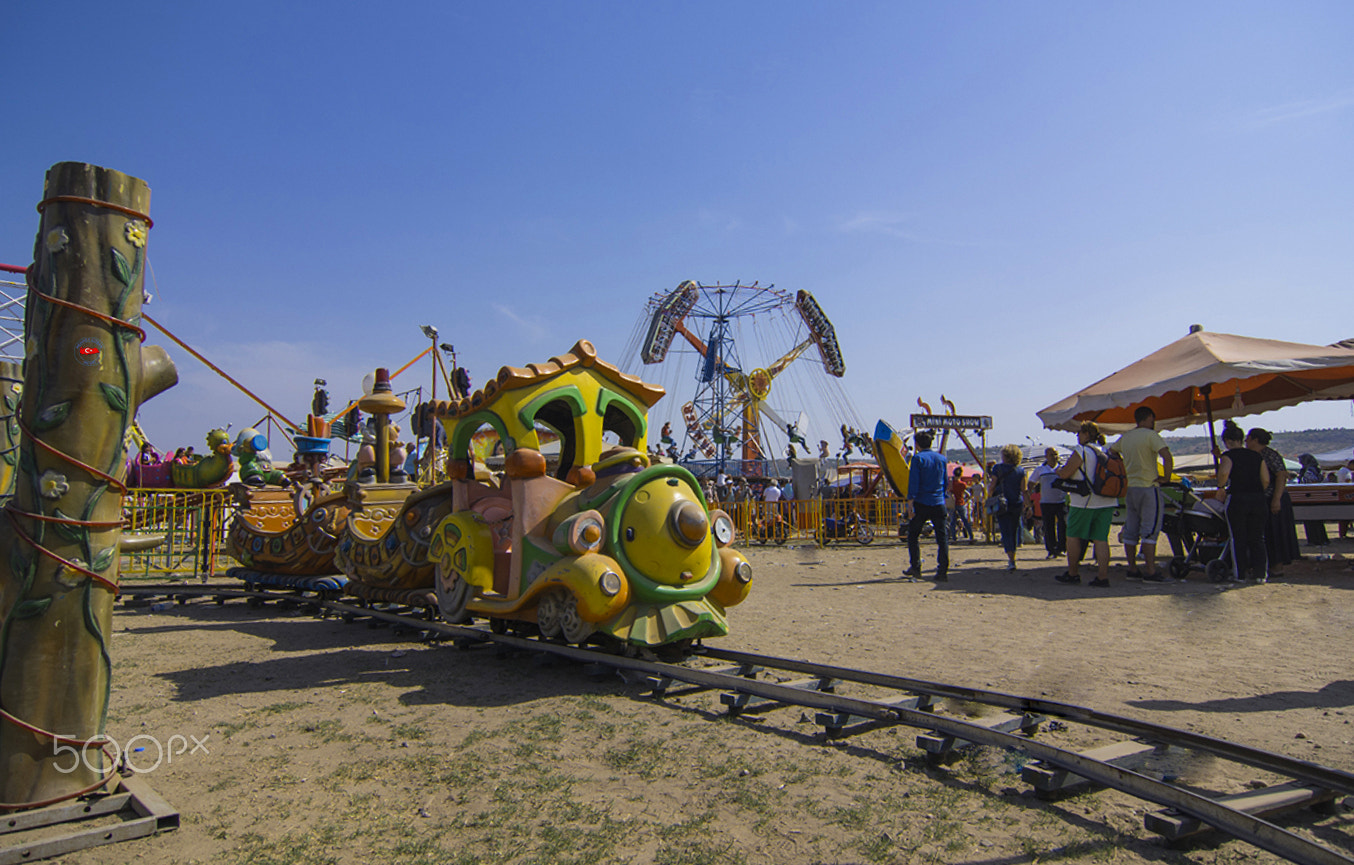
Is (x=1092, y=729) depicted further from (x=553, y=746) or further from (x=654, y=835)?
(x=553, y=746)

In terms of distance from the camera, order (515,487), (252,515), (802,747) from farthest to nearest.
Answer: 1. (252,515)
2. (515,487)
3. (802,747)

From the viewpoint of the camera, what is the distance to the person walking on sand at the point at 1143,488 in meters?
9.28

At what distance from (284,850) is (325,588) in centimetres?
708

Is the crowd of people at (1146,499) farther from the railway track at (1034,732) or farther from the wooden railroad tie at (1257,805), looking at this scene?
the wooden railroad tie at (1257,805)

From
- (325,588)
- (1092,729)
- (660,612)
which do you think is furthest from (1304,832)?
(325,588)

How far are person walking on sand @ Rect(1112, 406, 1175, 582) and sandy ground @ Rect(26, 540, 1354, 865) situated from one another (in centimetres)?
169

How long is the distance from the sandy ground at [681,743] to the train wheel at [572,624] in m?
0.34

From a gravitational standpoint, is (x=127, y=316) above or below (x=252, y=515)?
above

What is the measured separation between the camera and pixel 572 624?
5602 mm

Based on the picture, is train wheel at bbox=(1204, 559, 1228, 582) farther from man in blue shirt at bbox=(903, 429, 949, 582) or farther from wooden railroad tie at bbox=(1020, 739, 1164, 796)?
wooden railroad tie at bbox=(1020, 739, 1164, 796)

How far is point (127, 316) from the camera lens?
11.5 feet

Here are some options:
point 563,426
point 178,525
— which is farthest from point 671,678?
point 178,525

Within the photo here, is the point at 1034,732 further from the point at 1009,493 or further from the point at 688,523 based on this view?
the point at 1009,493

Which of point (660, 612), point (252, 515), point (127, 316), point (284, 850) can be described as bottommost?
point (284, 850)
